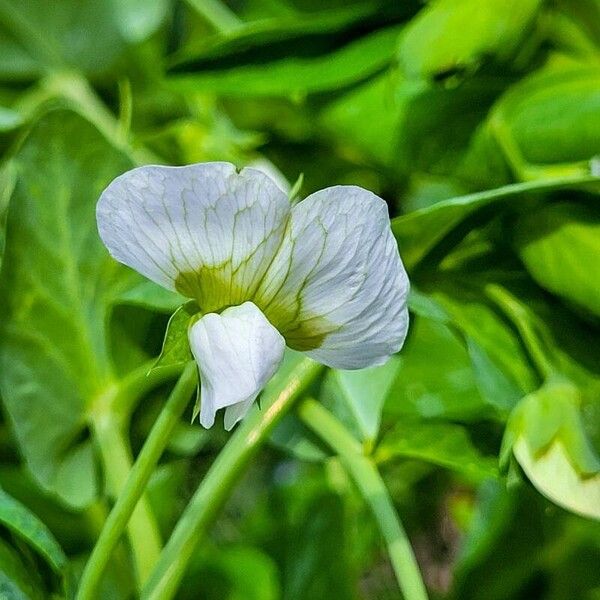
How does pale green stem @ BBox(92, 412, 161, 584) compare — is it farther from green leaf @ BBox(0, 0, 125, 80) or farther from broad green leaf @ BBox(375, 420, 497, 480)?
green leaf @ BBox(0, 0, 125, 80)

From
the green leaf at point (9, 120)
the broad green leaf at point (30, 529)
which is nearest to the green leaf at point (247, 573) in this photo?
the broad green leaf at point (30, 529)

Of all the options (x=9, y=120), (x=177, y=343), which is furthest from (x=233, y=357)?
(x=9, y=120)

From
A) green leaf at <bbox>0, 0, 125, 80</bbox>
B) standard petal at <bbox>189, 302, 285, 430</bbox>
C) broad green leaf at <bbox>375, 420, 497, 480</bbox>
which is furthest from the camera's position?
green leaf at <bbox>0, 0, 125, 80</bbox>

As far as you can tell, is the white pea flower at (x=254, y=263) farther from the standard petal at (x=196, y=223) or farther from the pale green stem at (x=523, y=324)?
the pale green stem at (x=523, y=324)

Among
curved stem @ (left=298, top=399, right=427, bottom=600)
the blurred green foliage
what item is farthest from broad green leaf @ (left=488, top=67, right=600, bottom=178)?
curved stem @ (left=298, top=399, right=427, bottom=600)

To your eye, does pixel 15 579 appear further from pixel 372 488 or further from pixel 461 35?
pixel 461 35

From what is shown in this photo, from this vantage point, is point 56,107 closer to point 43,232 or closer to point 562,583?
point 43,232

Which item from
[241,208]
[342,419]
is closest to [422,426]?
[342,419]
